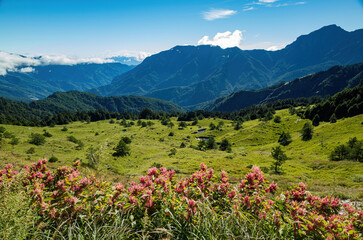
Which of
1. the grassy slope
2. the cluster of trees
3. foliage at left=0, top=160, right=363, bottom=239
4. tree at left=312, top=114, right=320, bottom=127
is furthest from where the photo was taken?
tree at left=312, top=114, right=320, bottom=127

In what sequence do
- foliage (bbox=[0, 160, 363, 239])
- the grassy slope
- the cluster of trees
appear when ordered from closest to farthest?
foliage (bbox=[0, 160, 363, 239]) → the grassy slope → the cluster of trees

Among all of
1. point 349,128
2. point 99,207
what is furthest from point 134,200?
point 349,128

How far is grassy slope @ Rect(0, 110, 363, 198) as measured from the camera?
80.6 feet

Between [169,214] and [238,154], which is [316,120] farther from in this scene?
[169,214]

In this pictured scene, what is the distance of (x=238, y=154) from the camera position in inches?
2463

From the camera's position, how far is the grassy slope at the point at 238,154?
2458 cm

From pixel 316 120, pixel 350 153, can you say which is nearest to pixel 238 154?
pixel 350 153

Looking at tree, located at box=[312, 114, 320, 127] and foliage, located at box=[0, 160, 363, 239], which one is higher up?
foliage, located at box=[0, 160, 363, 239]

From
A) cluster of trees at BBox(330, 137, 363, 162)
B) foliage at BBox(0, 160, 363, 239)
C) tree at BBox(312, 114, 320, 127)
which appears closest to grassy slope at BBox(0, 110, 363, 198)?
foliage at BBox(0, 160, 363, 239)

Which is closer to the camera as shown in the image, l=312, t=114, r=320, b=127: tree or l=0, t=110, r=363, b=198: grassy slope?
l=0, t=110, r=363, b=198: grassy slope

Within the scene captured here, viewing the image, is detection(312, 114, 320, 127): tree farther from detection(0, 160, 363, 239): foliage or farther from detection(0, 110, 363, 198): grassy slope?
detection(0, 160, 363, 239): foliage

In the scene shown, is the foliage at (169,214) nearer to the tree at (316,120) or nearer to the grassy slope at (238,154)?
the grassy slope at (238,154)

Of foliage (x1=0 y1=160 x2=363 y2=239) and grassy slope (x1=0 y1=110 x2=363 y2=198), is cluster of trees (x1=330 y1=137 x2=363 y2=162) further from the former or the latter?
foliage (x1=0 y1=160 x2=363 y2=239)

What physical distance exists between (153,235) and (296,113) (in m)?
146
